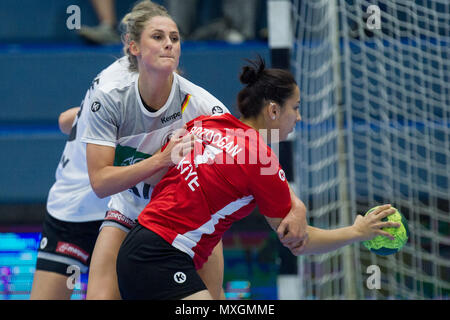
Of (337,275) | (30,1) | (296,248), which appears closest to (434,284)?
(337,275)

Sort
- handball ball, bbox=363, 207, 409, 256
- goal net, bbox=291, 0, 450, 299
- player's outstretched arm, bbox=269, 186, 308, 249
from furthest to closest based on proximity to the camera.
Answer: goal net, bbox=291, 0, 450, 299
handball ball, bbox=363, 207, 409, 256
player's outstretched arm, bbox=269, 186, 308, 249

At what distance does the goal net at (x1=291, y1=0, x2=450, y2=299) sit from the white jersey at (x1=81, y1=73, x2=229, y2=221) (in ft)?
5.05

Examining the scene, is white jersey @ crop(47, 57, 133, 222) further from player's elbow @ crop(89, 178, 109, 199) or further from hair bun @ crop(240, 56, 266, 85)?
hair bun @ crop(240, 56, 266, 85)

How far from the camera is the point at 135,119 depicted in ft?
6.94

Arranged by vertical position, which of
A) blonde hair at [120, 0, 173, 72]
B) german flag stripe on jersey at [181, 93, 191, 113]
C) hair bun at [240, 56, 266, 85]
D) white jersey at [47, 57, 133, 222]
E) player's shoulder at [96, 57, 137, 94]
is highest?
blonde hair at [120, 0, 173, 72]

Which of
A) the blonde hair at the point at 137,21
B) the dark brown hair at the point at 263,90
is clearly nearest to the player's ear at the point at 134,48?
the blonde hair at the point at 137,21

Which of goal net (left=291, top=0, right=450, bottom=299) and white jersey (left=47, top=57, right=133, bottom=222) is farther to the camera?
goal net (left=291, top=0, right=450, bottom=299)

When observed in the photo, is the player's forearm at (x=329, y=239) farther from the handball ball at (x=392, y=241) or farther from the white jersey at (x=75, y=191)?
the white jersey at (x=75, y=191)

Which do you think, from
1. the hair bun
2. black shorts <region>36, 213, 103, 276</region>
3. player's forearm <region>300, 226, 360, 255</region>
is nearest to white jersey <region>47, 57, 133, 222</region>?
black shorts <region>36, 213, 103, 276</region>

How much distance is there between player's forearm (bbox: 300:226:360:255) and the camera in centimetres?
192

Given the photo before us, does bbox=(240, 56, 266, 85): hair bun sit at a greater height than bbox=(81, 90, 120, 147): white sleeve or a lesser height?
greater

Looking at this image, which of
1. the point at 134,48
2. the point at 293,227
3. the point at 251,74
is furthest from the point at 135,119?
the point at 293,227
